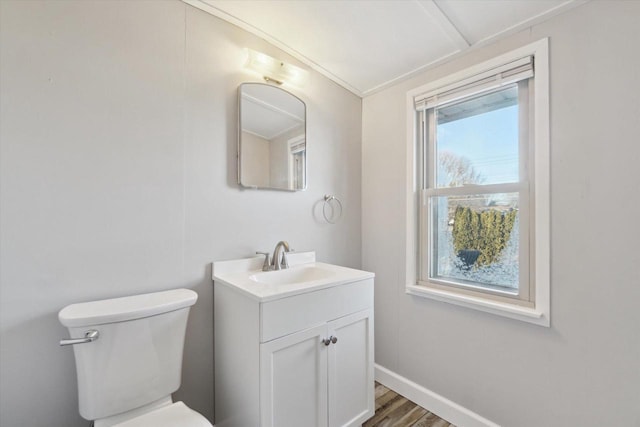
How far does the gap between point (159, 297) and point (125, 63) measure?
105cm

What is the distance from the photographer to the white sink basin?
4.91ft

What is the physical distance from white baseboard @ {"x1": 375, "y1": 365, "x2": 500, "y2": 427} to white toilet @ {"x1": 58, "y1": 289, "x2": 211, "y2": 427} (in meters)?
1.41

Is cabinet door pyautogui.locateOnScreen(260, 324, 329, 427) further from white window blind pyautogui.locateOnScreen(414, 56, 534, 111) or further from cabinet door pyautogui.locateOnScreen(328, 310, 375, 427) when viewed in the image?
white window blind pyautogui.locateOnScreen(414, 56, 534, 111)

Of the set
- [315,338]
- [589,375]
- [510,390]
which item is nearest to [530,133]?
[589,375]

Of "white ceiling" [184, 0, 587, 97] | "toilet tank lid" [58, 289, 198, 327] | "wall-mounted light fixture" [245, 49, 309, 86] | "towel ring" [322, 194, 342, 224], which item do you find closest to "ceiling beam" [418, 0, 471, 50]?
"white ceiling" [184, 0, 587, 97]

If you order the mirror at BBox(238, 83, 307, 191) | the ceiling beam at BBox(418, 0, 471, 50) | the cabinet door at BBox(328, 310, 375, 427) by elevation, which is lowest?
the cabinet door at BBox(328, 310, 375, 427)

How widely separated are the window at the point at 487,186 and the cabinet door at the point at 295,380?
2.97 feet

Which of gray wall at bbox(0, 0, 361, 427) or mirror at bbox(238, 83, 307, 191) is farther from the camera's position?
mirror at bbox(238, 83, 307, 191)

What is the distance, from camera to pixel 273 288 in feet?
3.86

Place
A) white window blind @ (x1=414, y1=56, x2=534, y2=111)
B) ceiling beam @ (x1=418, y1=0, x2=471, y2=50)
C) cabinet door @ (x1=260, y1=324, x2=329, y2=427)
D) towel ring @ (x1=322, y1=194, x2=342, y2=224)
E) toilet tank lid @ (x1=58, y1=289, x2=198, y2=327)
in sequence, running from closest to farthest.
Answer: toilet tank lid @ (x1=58, y1=289, x2=198, y2=327) < cabinet door @ (x1=260, y1=324, x2=329, y2=427) < ceiling beam @ (x1=418, y1=0, x2=471, y2=50) < white window blind @ (x1=414, y1=56, x2=534, y2=111) < towel ring @ (x1=322, y1=194, x2=342, y2=224)

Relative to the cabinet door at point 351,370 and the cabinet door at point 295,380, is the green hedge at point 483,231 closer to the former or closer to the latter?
the cabinet door at point 351,370

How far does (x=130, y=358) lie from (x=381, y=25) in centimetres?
197


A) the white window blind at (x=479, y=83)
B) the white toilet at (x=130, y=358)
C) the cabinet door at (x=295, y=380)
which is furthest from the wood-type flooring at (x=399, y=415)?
the white window blind at (x=479, y=83)

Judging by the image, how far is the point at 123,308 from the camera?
1017 millimetres
